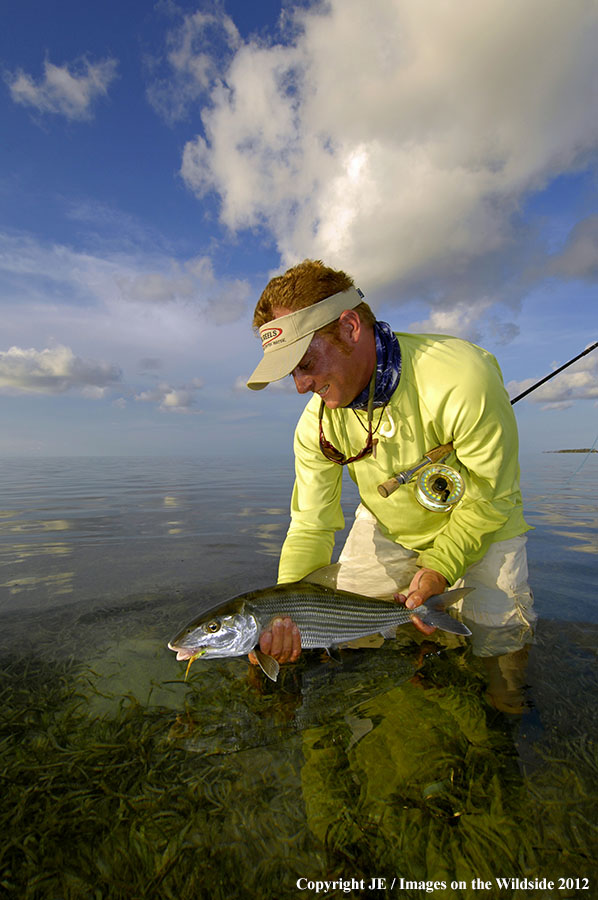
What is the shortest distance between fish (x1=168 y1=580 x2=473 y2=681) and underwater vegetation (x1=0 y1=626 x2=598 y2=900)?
472 millimetres

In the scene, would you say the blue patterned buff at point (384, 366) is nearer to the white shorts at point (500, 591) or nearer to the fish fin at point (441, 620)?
the white shorts at point (500, 591)

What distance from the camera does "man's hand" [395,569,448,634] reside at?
12.4 ft

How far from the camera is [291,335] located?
3533mm

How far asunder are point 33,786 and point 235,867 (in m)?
1.36

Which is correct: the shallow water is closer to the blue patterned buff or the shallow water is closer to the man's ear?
the blue patterned buff

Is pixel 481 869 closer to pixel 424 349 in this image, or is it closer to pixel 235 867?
pixel 235 867

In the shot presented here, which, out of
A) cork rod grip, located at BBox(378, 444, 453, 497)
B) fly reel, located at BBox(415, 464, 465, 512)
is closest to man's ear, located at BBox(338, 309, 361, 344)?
cork rod grip, located at BBox(378, 444, 453, 497)

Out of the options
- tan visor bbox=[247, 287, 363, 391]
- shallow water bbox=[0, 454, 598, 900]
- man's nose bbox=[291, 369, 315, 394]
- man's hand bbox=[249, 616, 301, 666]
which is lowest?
shallow water bbox=[0, 454, 598, 900]

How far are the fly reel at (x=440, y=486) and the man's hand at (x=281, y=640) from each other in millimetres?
1686

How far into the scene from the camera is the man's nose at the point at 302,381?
12.2 ft

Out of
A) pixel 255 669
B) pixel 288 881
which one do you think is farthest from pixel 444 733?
pixel 255 669

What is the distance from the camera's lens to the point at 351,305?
373cm

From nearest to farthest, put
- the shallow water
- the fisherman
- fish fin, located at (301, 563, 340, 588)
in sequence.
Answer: the shallow water < the fisherman < fish fin, located at (301, 563, 340, 588)

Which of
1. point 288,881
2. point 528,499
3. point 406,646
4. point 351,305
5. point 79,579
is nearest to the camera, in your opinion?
point 288,881
